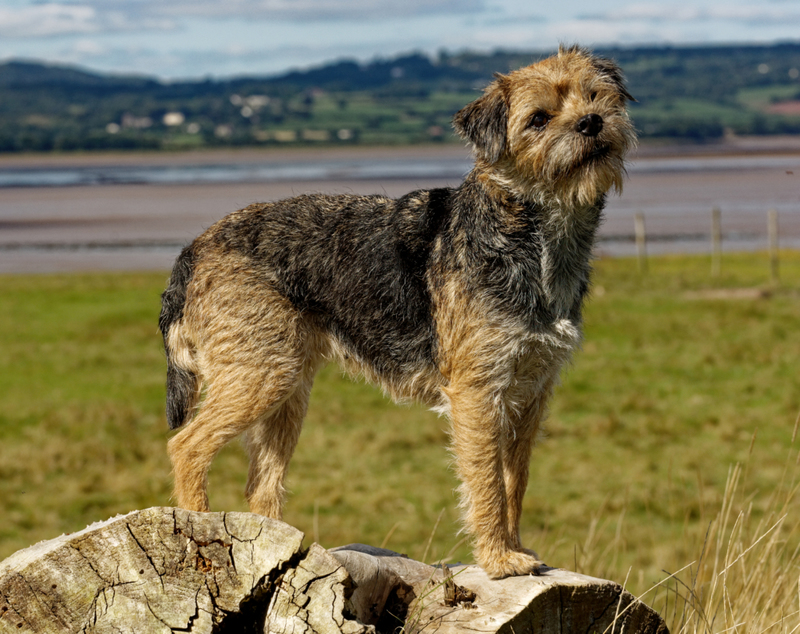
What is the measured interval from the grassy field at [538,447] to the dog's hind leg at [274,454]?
2.76 m

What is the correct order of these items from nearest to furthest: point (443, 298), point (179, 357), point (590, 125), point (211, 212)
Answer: point (590, 125)
point (443, 298)
point (179, 357)
point (211, 212)

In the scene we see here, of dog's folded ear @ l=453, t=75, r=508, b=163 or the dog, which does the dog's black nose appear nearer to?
the dog

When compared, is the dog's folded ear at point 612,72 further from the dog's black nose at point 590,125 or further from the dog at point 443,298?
the dog's black nose at point 590,125

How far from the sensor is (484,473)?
15.7ft

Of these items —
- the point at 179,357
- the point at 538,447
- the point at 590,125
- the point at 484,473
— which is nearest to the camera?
the point at 590,125

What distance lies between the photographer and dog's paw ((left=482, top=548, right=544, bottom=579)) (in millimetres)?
4816

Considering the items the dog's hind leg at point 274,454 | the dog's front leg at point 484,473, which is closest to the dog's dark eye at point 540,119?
the dog's front leg at point 484,473

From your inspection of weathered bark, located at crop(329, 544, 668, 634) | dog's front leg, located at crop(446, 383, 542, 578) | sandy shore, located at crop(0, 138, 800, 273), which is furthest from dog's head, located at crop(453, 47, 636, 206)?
sandy shore, located at crop(0, 138, 800, 273)

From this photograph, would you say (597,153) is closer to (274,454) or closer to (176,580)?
(274,454)

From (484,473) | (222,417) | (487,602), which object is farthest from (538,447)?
(222,417)

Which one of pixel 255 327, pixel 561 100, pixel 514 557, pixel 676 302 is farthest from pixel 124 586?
pixel 676 302

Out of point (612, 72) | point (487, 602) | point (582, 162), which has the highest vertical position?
point (612, 72)

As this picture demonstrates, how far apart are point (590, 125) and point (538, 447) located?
15.6 m

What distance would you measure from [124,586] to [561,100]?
3.23m
